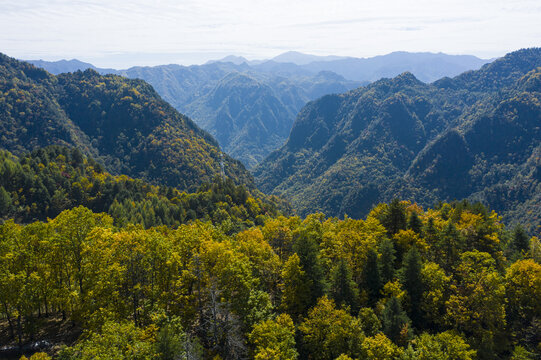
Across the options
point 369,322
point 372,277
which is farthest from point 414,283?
point 369,322

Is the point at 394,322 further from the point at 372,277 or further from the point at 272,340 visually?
the point at 272,340

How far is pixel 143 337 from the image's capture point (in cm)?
3173

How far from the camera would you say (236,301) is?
126ft

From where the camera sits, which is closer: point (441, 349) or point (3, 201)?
point (441, 349)

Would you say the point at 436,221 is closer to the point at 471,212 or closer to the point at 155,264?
the point at 471,212

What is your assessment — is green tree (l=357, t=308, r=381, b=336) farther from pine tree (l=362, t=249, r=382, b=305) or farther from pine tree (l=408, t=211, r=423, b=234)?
pine tree (l=408, t=211, r=423, b=234)

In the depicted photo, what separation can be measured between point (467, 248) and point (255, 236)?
39245mm

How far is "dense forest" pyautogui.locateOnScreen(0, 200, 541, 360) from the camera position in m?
33.9

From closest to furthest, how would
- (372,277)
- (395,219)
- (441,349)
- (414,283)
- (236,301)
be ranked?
(441,349)
(236,301)
(414,283)
(372,277)
(395,219)

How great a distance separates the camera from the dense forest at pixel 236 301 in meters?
33.9

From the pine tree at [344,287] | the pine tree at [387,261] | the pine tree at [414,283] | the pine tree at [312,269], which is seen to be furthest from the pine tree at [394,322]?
the pine tree at [312,269]

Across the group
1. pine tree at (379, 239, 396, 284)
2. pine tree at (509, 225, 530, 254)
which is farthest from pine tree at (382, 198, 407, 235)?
pine tree at (509, 225, 530, 254)

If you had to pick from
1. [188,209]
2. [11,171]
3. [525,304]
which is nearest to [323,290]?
[525,304]

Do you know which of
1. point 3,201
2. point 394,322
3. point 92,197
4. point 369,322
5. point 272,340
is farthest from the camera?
point 92,197
